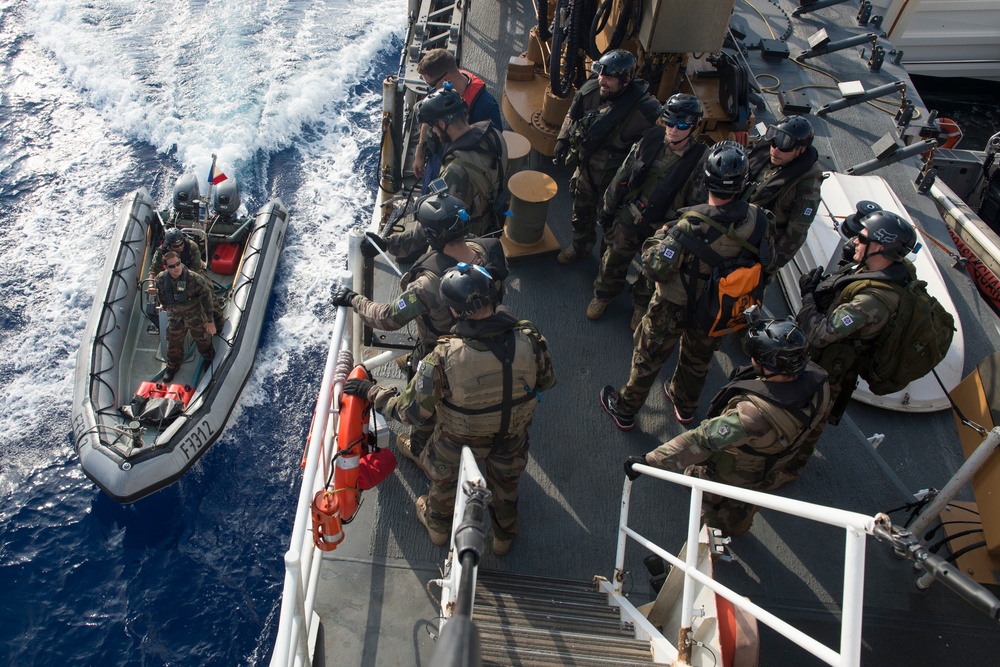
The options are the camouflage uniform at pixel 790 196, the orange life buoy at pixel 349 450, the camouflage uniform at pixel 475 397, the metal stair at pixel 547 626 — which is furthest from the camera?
the camouflage uniform at pixel 790 196

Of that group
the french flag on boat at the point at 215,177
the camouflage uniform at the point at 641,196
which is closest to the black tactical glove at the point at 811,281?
the camouflage uniform at the point at 641,196

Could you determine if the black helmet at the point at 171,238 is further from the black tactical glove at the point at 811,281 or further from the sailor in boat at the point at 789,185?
the black tactical glove at the point at 811,281

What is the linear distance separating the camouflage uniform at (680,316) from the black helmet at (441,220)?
4.22 feet

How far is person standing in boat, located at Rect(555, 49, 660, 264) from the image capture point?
227 inches

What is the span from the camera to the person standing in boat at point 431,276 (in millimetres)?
4500

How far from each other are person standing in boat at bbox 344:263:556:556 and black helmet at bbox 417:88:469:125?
193 centimetres

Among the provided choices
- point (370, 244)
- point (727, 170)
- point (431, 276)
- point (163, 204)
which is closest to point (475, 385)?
point (431, 276)

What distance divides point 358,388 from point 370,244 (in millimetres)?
1330

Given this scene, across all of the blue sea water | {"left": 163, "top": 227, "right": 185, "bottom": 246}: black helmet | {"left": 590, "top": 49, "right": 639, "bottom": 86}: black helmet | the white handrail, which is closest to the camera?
the white handrail

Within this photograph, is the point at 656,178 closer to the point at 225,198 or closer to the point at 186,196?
the point at 225,198

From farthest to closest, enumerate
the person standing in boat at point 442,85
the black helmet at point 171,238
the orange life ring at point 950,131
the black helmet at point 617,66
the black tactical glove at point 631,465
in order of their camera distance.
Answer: the orange life ring at point 950,131 < the black helmet at point 171,238 < the person standing in boat at point 442,85 < the black helmet at point 617,66 < the black tactical glove at point 631,465

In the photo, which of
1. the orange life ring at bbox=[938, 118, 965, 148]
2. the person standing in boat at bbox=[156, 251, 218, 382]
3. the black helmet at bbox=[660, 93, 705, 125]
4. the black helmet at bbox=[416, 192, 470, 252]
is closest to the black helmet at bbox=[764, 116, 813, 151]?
the black helmet at bbox=[660, 93, 705, 125]

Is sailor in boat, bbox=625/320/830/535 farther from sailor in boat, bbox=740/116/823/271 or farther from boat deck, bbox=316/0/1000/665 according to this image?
sailor in boat, bbox=740/116/823/271

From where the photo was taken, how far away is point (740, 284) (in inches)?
179
